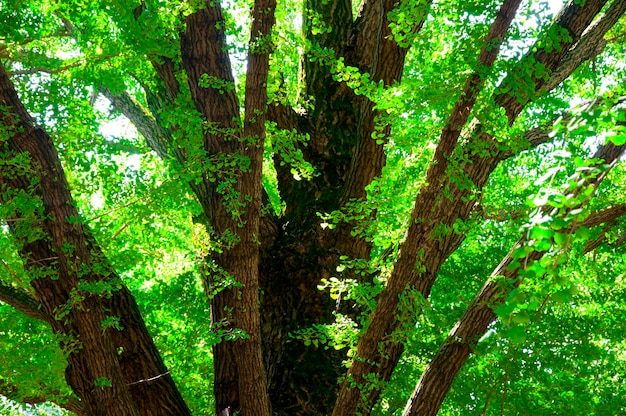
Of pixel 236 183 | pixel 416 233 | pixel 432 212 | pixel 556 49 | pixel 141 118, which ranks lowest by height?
pixel 416 233

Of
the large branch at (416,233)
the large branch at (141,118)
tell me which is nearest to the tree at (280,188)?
the large branch at (416,233)

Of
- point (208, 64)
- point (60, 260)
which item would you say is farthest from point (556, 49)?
point (60, 260)

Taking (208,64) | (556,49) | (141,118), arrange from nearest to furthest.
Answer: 1. (556,49)
2. (208,64)
3. (141,118)

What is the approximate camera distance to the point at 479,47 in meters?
3.95

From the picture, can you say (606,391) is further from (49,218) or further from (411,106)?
(49,218)

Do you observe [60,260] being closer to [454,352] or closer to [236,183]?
[236,183]

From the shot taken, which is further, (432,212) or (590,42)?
(590,42)

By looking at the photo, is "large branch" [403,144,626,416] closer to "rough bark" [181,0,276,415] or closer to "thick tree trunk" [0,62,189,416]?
"rough bark" [181,0,276,415]

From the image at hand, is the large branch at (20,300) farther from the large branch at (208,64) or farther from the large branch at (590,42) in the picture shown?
the large branch at (590,42)

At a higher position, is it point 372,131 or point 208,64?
point 372,131

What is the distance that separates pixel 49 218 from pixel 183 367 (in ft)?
14.2

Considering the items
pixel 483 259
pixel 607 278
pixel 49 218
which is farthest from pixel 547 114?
pixel 49 218

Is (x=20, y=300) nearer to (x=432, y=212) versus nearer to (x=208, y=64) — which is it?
(x=208, y=64)

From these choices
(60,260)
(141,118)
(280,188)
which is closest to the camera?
(60,260)
